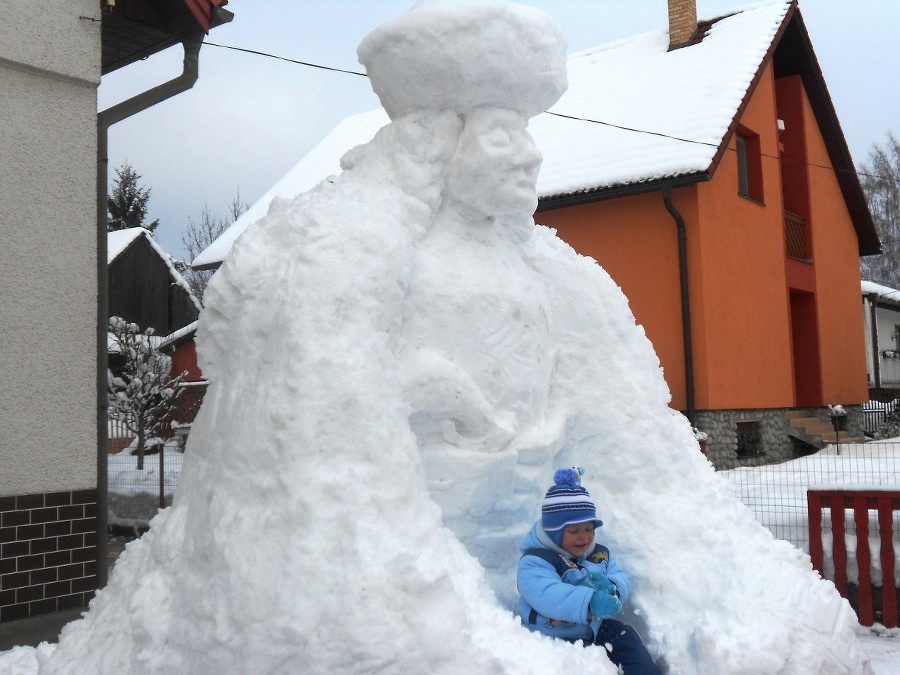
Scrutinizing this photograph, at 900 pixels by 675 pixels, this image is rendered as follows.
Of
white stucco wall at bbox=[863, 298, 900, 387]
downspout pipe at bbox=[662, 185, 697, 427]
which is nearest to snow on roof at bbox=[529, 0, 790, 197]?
downspout pipe at bbox=[662, 185, 697, 427]

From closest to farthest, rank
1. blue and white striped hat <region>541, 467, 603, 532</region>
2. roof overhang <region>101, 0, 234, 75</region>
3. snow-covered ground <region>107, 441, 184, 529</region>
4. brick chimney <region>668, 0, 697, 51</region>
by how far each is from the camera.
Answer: blue and white striped hat <region>541, 467, 603, 532</region> → roof overhang <region>101, 0, 234, 75</region> → snow-covered ground <region>107, 441, 184, 529</region> → brick chimney <region>668, 0, 697, 51</region>

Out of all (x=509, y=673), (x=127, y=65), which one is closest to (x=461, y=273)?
(x=509, y=673)

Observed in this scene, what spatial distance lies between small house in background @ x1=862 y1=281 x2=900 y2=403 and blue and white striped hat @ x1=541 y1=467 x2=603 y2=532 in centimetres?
1896

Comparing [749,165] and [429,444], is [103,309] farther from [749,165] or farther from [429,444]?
[749,165]

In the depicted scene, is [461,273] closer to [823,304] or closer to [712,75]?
[712,75]

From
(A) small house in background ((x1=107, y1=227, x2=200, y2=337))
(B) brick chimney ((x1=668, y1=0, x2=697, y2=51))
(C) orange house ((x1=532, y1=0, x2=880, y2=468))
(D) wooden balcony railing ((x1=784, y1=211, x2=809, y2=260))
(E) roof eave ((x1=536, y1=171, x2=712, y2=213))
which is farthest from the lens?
(A) small house in background ((x1=107, y1=227, x2=200, y2=337))

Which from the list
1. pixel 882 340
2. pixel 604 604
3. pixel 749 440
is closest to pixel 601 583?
pixel 604 604

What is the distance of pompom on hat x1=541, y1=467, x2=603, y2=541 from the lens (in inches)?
105

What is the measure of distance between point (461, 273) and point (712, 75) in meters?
11.0

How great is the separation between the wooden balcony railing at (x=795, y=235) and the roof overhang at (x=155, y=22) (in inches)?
419

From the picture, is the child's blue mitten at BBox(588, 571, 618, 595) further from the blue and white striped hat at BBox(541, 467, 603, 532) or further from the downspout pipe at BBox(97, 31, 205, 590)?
the downspout pipe at BBox(97, 31, 205, 590)

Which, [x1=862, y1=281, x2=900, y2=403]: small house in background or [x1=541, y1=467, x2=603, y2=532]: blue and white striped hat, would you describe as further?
[x1=862, y1=281, x2=900, y2=403]: small house in background

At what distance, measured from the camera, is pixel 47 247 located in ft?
17.1

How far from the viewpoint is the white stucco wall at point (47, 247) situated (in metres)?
5.04
